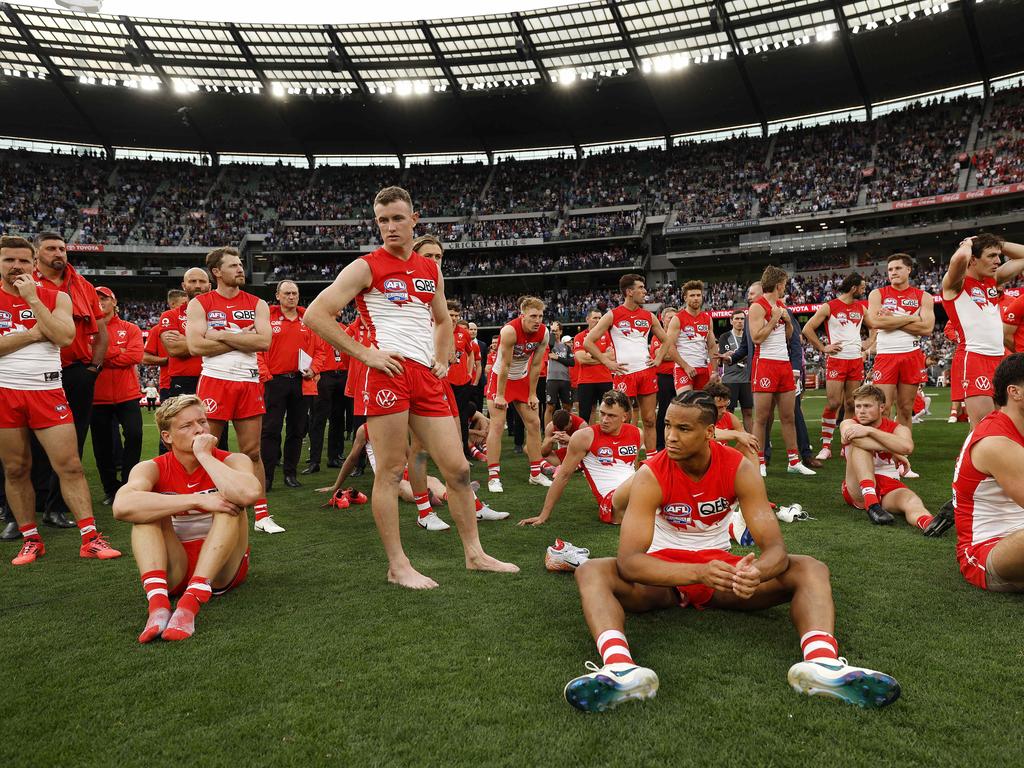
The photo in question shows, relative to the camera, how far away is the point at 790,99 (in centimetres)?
3953

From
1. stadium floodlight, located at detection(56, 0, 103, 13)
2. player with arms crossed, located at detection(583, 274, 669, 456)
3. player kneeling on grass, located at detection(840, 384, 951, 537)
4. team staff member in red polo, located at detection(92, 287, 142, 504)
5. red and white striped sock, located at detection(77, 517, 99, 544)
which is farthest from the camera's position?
stadium floodlight, located at detection(56, 0, 103, 13)

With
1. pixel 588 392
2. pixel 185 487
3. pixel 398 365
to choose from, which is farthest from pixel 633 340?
pixel 185 487

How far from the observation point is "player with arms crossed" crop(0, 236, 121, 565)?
4344 mm

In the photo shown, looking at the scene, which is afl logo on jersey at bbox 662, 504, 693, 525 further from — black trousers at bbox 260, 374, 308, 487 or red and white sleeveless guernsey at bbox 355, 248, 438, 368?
black trousers at bbox 260, 374, 308, 487

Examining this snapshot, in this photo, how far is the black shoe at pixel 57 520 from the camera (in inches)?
222

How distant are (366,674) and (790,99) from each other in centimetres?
4538

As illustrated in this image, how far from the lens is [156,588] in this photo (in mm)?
3129

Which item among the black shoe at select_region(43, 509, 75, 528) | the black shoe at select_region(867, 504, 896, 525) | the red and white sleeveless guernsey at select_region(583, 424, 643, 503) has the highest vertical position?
the red and white sleeveless guernsey at select_region(583, 424, 643, 503)

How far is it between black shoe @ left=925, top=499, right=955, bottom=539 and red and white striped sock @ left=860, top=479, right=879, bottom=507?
0.61m

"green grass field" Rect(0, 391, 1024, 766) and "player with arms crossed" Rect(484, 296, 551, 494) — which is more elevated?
"player with arms crossed" Rect(484, 296, 551, 494)

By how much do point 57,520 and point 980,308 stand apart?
846 cm

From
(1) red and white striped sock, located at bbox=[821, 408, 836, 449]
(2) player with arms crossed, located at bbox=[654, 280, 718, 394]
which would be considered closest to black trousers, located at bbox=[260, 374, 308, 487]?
(2) player with arms crossed, located at bbox=[654, 280, 718, 394]

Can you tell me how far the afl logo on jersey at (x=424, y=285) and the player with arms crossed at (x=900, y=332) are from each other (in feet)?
17.2

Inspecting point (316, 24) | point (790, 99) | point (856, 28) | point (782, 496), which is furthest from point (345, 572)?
point (790, 99)
